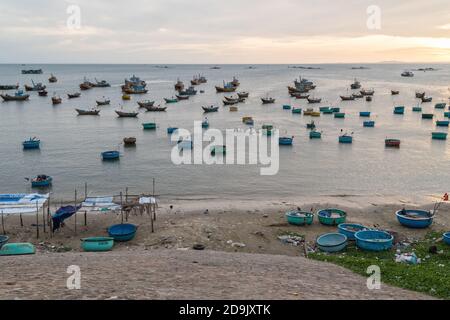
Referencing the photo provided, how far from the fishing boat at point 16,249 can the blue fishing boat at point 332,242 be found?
47.1 ft

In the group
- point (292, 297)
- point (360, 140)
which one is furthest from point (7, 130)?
point (292, 297)

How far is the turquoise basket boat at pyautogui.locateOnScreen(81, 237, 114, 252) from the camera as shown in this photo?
21625 millimetres

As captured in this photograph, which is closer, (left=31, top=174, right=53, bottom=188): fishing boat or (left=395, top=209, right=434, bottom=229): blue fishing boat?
(left=395, top=209, right=434, bottom=229): blue fishing boat

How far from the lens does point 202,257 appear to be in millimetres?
18188

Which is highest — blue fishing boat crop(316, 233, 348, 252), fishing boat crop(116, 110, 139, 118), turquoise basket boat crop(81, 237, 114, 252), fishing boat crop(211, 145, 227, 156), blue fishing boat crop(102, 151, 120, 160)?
fishing boat crop(116, 110, 139, 118)

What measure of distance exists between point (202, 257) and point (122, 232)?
7047 mm

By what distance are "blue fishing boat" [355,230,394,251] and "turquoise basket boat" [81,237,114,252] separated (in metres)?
12.8

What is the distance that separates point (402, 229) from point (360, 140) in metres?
33.1

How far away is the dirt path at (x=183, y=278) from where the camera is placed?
12.0 m

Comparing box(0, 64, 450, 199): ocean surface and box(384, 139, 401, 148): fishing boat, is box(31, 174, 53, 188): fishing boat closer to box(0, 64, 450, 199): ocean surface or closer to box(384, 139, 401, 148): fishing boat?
box(0, 64, 450, 199): ocean surface

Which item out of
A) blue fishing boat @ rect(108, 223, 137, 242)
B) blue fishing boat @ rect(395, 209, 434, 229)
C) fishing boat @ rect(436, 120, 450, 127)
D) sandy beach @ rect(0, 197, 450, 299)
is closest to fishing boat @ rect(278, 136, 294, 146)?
sandy beach @ rect(0, 197, 450, 299)

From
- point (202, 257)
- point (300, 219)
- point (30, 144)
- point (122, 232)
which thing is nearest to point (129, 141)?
point (30, 144)

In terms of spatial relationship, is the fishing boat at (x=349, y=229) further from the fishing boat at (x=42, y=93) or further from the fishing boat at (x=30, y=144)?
the fishing boat at (x=42, y=93)
